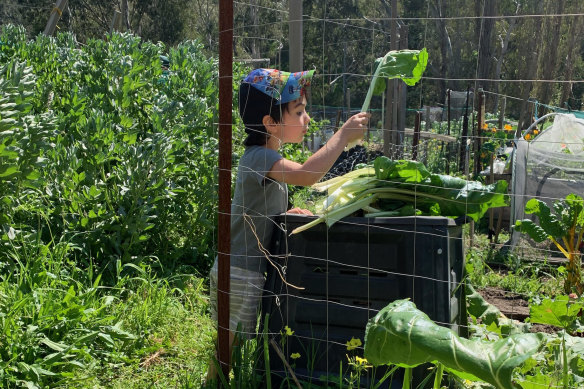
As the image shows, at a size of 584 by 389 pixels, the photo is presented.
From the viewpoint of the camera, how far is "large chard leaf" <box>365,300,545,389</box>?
1.99 m

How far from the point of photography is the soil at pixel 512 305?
4.64 metres

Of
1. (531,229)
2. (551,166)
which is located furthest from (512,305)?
(551,166)

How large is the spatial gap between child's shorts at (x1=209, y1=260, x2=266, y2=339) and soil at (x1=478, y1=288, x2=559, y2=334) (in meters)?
1.95

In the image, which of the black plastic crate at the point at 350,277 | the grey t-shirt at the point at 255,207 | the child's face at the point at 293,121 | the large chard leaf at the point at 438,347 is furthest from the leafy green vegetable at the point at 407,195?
the large chard leaf at the point at 438,347

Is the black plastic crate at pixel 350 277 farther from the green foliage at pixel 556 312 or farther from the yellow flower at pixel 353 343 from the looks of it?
the green foliage at pixel 556 312

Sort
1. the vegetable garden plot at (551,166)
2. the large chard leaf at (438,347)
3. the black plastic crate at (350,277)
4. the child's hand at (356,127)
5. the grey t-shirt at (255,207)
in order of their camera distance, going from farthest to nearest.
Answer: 1. the vegetable garden plot at (551,166)
2. the grey t-shirt at (255,207)
3. the child's hand at (356,127)
4. the black plastic crate at (350,277)
5. the large chard leaf at (438,347)

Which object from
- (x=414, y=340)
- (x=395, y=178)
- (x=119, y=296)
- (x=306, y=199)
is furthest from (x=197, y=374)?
(x=306, y=199)

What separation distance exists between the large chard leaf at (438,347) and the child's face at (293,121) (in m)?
1.18

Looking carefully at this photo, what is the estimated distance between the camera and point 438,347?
204 centimetres

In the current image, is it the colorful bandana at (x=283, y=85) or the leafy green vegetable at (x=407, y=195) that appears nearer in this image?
the leafy green vegetable at (x=407, y=195)

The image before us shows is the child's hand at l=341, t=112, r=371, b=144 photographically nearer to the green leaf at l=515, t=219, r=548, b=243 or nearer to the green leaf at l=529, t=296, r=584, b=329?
the green leaf at l=529, t=296, r=584, b=329

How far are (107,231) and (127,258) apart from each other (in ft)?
1.06

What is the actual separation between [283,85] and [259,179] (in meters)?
0.43

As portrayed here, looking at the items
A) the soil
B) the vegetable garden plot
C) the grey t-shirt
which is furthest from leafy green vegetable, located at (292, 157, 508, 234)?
the vegetable garden plot
